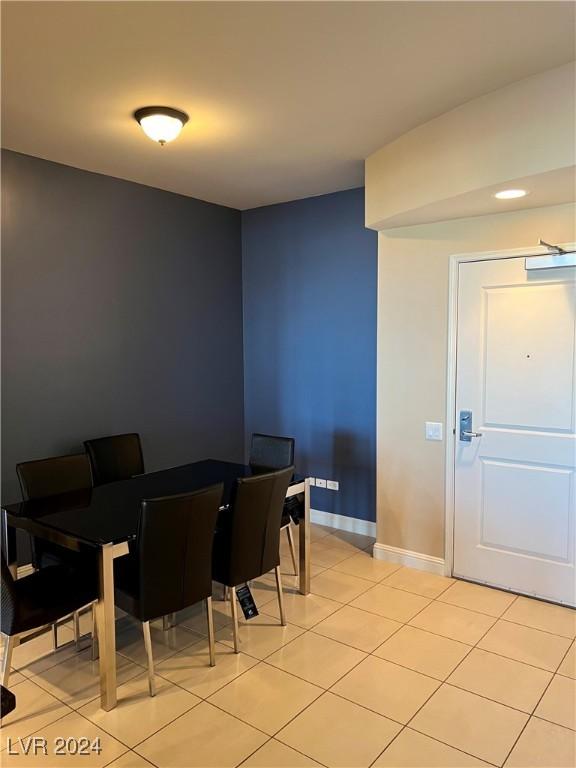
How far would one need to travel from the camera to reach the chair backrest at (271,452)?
3.79 metres

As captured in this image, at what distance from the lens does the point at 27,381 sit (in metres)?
3.59

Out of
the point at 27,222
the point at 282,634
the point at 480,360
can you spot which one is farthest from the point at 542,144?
the point at 27,222

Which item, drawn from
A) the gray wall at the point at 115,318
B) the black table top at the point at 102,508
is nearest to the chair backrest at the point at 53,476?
the black table top at the point at 102,508

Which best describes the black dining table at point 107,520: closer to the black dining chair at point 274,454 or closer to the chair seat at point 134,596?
the chair seat at point 134,596

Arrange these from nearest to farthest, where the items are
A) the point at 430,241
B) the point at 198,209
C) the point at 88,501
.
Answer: the point at 88,501 → the point at 430,241 → the point at 198,209

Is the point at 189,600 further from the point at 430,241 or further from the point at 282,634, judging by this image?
the point at 430,241

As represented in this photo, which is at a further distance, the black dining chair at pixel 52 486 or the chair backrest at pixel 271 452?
the chair backrest at pixel 271 452

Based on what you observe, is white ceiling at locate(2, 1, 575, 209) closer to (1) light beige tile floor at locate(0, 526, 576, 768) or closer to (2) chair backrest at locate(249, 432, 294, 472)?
(2) chair backrest at locate(249, 432, 294, 472)

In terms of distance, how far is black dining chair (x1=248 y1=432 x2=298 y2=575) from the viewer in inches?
149

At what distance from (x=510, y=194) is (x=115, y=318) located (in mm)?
2745

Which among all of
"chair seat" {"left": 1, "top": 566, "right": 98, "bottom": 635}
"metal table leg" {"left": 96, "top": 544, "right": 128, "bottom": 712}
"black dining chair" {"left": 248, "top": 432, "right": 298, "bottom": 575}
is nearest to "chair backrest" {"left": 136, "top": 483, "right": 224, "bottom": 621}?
"metal table leg" {"left": 96, "top": 544, "right": 128, "bottom": 712}

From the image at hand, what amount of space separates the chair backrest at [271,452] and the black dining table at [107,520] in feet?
0.94

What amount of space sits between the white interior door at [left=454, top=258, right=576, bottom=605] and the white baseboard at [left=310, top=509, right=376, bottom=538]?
38.1 inches

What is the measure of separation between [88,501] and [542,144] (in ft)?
9.18
